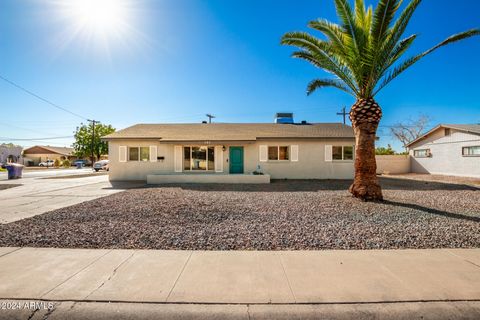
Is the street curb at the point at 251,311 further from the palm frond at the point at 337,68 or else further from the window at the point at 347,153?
the window at the point at 347,153

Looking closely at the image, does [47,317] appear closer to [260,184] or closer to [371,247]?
[371,247]

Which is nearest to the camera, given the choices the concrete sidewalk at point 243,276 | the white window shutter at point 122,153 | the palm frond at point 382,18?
the concrete sidewalk at point 243,276

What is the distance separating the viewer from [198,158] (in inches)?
655

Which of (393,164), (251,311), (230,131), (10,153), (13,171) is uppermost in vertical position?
(10,153)

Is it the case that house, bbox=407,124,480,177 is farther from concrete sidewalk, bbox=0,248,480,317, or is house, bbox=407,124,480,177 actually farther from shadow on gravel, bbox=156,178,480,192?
concrete sidewalk, bbox=0,248,480,317

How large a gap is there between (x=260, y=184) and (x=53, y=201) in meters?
10.1

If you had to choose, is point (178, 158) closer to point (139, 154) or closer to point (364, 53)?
point (139, 154)

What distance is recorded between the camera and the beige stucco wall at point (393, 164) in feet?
79.4

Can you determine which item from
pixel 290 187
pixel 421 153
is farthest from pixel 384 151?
pixel 290 187

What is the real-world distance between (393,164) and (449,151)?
488 cm

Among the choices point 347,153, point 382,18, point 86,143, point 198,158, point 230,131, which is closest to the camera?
point 382,18

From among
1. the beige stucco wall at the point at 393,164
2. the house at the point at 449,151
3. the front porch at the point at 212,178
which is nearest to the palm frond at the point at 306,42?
the front porch at the point at 212,178

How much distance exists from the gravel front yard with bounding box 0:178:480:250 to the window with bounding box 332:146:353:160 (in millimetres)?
7883

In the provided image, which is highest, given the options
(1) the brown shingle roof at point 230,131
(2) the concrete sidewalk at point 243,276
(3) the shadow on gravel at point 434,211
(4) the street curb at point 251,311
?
(1) the brown shingle roof at point 230,131
